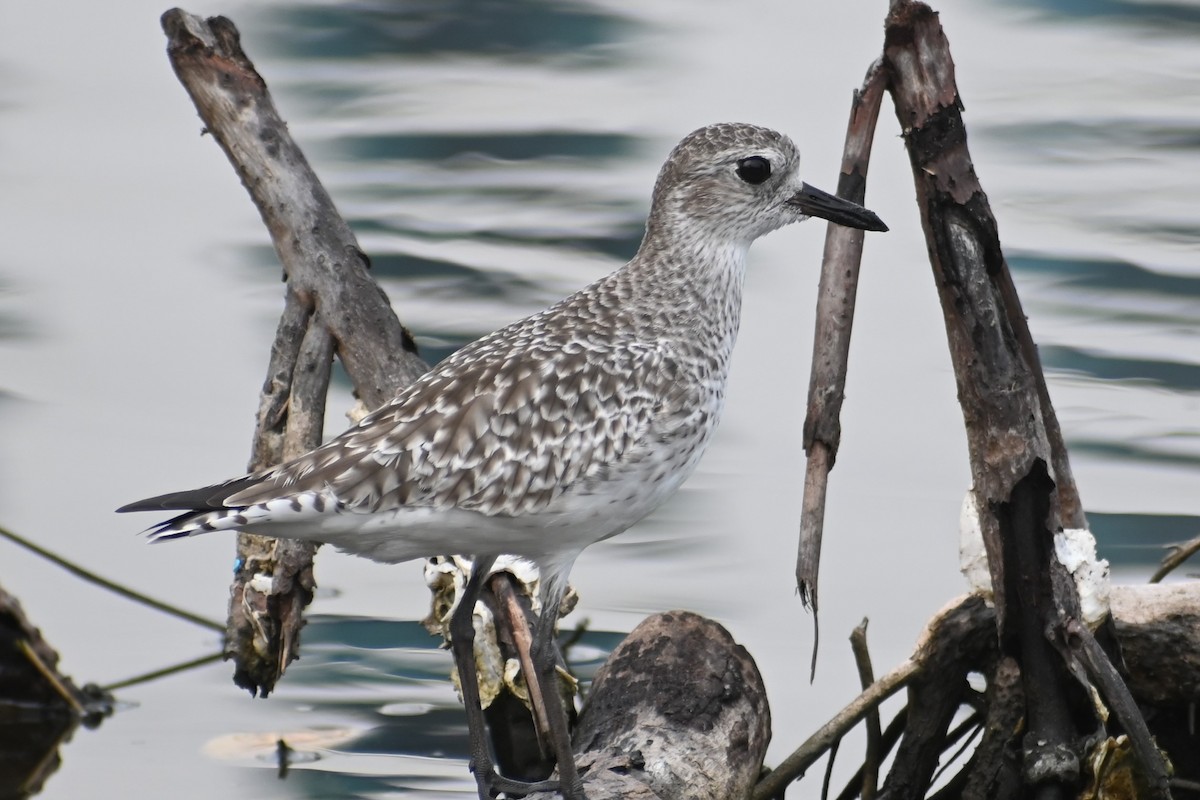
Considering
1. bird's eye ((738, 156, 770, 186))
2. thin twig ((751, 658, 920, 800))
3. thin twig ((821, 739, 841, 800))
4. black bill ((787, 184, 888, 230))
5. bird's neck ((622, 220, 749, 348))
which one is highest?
bird's eye ((738, 156, 770, 186))

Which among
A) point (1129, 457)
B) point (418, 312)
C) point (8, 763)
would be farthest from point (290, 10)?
point (8, 763)

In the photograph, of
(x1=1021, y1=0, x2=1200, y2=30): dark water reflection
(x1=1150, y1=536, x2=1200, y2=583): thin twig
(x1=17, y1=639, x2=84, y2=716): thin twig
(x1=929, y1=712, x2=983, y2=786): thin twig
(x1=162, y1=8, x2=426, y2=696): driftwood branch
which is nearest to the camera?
(x1=929, y1=712, x2=983, y2=786): thin twig

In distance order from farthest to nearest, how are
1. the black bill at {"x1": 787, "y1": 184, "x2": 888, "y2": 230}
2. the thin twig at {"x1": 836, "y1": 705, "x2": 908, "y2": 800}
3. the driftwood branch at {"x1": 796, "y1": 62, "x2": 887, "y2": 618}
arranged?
the thin twig at {"x1": 836, "y1": 705, "x2": 908, "y2": 800} → the black bill at {"x1": 787, "y1": 184, "x2": 888, "y2": 230} → the driftwood branch at {"x1": 796, "y1": 62, "x2": 887, "y2": 618}

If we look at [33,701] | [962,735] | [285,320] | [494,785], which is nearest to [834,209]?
[962,735]

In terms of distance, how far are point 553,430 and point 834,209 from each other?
5.39ft

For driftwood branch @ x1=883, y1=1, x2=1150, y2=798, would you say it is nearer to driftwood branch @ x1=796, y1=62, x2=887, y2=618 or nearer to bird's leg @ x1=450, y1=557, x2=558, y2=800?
driftwood branch @ x1=796, y1=62, x2=887, y2=618

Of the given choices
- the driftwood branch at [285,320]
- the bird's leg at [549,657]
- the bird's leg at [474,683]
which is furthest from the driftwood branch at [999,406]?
the driftwood branch at [285,320]

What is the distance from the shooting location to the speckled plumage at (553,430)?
20.6ft

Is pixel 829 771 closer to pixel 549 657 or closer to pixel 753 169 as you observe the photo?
pixel 549 657

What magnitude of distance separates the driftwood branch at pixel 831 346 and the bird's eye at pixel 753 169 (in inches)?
13.0

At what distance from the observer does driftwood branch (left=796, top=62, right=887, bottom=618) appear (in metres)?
6.86

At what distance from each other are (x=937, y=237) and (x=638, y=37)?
11310mm

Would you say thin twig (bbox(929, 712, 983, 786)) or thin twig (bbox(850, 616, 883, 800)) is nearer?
thin twig (bbox(850, 616, 883, 800))

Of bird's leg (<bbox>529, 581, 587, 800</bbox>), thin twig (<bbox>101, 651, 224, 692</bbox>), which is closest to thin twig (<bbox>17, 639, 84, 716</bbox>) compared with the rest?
thin twig (<bbox>101, 651, 224, 692</bbox>)
